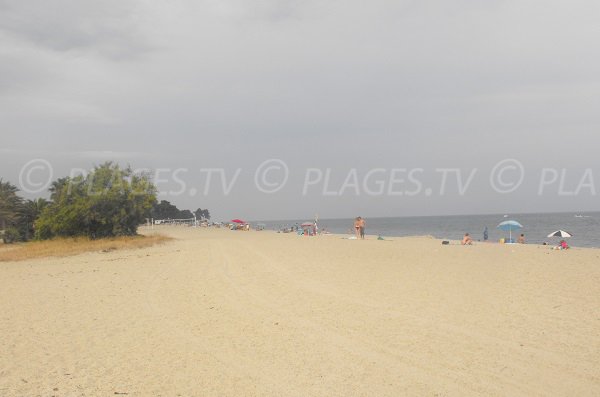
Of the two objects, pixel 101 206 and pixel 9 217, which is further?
pixel 9 217

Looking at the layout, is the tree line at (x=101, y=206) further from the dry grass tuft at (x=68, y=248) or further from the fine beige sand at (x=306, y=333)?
the fine beige sand at (x=306, y=333)

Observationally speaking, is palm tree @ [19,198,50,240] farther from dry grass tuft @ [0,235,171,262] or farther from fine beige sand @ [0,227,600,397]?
fine beige sand @ [0,227,600,397]

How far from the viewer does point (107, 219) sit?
29062 millimetres

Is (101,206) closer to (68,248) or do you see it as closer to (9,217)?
(68,248)

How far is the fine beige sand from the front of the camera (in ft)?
17.5

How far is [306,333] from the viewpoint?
7.45 metres

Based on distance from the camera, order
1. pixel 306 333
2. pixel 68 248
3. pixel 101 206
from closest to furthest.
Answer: pixel 306 333, pixel 68 248, pixel 101 206

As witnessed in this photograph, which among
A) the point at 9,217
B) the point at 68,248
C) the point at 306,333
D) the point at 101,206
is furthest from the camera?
the point at 9,217

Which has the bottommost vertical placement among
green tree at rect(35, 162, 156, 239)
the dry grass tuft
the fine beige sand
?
the fine beige sand

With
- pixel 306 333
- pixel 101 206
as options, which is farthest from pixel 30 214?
pixel 306 333

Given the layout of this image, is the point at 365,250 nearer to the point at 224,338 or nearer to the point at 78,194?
the point at 224,338

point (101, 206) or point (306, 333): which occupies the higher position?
point (101, 206)

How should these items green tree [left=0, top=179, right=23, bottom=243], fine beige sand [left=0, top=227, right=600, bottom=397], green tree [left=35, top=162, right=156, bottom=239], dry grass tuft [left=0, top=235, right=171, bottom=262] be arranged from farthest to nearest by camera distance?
green tree [left=0, top=179, right=23, bottom=243], green tree [left=35, top=162, right=156, bottom=239], dry grass tuft [left=0, top=235, right=171, bottom=262], fine beige sand [left=0, top=227, right=600, bottom=397]

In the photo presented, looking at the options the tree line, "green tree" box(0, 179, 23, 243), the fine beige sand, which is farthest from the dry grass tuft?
"green tree" box(0, 179, 23, 243)
